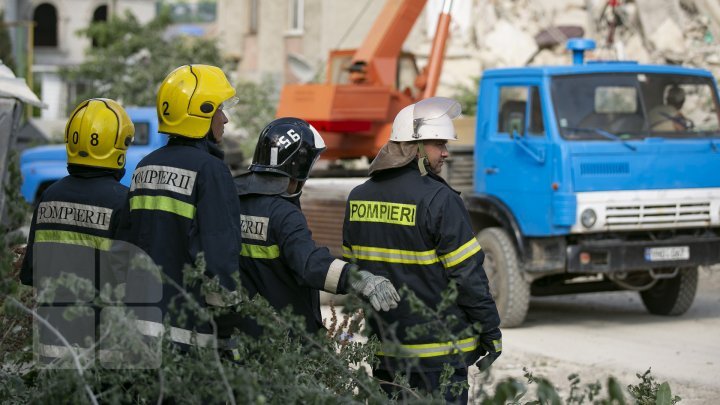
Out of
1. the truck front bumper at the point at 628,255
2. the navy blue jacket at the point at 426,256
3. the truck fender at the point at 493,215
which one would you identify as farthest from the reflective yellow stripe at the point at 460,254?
the truck fender at the point at 493,215

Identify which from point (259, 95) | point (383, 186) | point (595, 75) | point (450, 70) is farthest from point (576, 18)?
point (383, 186)

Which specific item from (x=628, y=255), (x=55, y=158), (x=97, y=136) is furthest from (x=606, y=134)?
(x=55, y=158)

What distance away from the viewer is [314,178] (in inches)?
546

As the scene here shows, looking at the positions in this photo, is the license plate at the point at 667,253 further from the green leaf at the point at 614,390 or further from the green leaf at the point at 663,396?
the green leaf at the point at 614,390

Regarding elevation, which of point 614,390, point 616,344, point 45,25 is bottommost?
point 616,344

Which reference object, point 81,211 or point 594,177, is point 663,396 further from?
point 594,177

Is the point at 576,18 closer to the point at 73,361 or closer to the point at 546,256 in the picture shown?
the point at 546,256

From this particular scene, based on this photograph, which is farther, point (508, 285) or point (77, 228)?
point (508, 285)

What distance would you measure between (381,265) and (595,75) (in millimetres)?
5941

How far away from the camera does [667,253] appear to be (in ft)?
33.3

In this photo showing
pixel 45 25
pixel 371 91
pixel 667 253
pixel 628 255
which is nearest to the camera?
pixel 628 255

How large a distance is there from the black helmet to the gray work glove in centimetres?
70

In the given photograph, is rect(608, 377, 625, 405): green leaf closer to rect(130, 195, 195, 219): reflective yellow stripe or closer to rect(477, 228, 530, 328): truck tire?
rect(130, 195, 195, 219): reflective yellow stripe

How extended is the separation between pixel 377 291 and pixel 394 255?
0.72 metres
